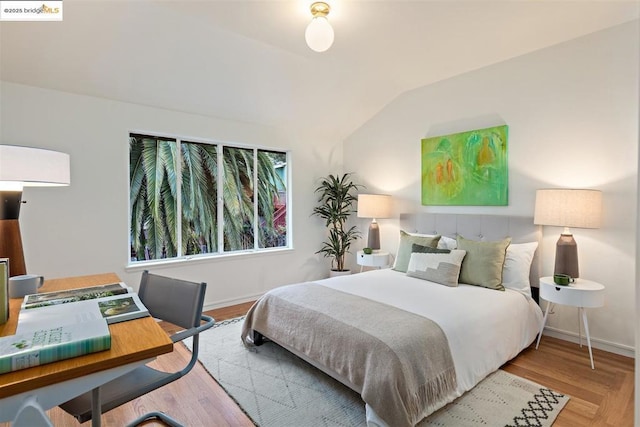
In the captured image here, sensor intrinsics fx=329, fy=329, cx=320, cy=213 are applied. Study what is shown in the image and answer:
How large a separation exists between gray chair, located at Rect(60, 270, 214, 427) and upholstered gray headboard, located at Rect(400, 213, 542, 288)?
2795 mm

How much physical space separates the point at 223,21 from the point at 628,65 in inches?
127

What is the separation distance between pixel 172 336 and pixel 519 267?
281cm

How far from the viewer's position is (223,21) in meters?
2.68

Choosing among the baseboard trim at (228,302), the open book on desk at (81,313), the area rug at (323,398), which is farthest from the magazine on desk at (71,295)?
the baseboard trim at (228,302)

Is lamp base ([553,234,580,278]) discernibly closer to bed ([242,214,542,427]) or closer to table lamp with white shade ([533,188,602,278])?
table lamp with white shade ([533,188,602,278])

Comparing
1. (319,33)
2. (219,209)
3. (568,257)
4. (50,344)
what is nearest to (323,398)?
(50,344)

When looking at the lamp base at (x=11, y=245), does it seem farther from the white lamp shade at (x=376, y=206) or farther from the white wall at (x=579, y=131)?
the white wall at (x=579, y=131)

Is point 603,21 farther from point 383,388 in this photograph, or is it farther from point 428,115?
point 383,388

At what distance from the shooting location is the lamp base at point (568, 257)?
8.64ft

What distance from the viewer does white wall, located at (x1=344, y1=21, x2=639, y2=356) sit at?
261 cm

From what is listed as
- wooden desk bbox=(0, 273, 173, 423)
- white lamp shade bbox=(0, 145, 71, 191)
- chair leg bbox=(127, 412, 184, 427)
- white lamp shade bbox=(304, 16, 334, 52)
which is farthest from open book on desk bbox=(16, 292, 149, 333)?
white lamp shade bbox=(304, 16, 334, 52)

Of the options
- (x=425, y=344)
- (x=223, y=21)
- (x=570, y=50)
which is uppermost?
(x=223, y=21)

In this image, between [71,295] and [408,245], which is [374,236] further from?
[71,295]

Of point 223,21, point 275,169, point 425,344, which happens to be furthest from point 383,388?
point 275,169
